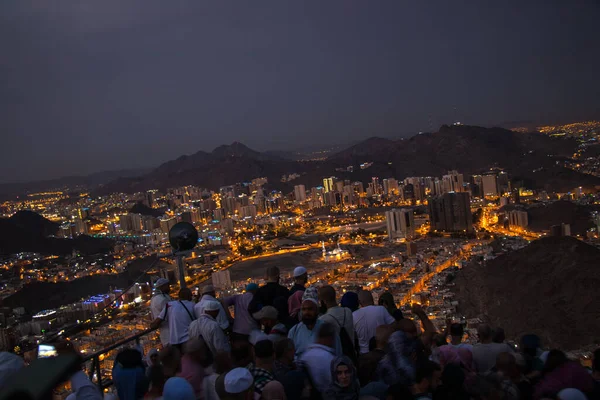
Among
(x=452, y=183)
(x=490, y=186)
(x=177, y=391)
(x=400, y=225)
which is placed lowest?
(x=400, y=225)

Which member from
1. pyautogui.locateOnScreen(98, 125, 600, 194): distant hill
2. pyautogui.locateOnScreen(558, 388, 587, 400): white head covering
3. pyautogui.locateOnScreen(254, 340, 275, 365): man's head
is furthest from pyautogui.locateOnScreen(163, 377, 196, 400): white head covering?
pyautogui.locateOnScreen(98, 125, 600, 194): distant hill

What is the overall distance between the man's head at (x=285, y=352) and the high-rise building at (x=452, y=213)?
60.6ft

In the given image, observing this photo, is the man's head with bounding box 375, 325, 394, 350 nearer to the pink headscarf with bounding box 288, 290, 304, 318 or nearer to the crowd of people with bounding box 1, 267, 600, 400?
the crowd of people with bounding box 1, 267, 600, 400

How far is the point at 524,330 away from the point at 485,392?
544 cm

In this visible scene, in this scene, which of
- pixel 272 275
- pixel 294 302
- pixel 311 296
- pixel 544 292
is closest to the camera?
pixel 311 296

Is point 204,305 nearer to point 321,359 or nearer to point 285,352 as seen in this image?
point 285,352

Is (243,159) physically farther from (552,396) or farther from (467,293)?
(552,396)

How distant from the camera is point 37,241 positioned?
1872 cm

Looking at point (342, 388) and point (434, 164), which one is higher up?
point (342, 388)

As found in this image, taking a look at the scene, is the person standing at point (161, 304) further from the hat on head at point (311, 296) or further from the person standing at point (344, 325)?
the person standing at point (344, 325)

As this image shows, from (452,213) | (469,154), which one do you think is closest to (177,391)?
(452,213)

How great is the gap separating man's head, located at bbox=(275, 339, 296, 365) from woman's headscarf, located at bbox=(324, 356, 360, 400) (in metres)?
0.22

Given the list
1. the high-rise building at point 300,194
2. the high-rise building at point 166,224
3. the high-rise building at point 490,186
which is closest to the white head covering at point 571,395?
the high-rise building at point 166,224

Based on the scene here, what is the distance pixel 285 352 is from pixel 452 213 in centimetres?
1924
